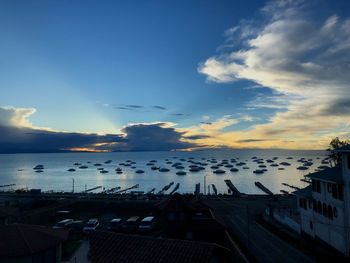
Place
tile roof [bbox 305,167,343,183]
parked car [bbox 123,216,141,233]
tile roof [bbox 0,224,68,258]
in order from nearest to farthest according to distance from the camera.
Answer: tile roof [bbox 0,224,68,258]
tile roof [bbox 305,167,343,183]
parked car [bbox 123,216,141,233]

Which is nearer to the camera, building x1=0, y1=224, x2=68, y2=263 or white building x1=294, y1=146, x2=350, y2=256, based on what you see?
building x1=0, y1=224, x2=68, y2=263

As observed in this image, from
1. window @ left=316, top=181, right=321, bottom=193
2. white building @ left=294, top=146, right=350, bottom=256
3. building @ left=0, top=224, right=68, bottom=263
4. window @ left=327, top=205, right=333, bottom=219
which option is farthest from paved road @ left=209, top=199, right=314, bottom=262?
building @ left=0, top=224, right=68, bottom=263

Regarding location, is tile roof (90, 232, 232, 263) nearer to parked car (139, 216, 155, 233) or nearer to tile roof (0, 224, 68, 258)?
tile roof (0, 224, 68, 258)

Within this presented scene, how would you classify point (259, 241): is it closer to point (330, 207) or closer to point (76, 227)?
point (330, 207)

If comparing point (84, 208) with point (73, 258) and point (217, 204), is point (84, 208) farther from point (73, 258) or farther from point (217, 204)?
point (73, 258)

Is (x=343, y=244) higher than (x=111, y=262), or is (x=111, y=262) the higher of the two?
(x=111, y=262)

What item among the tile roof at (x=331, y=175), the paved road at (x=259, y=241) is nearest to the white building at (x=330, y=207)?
the tile roof at (x=331, y=175)

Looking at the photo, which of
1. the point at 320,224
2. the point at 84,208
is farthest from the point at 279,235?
the point at 84,208
